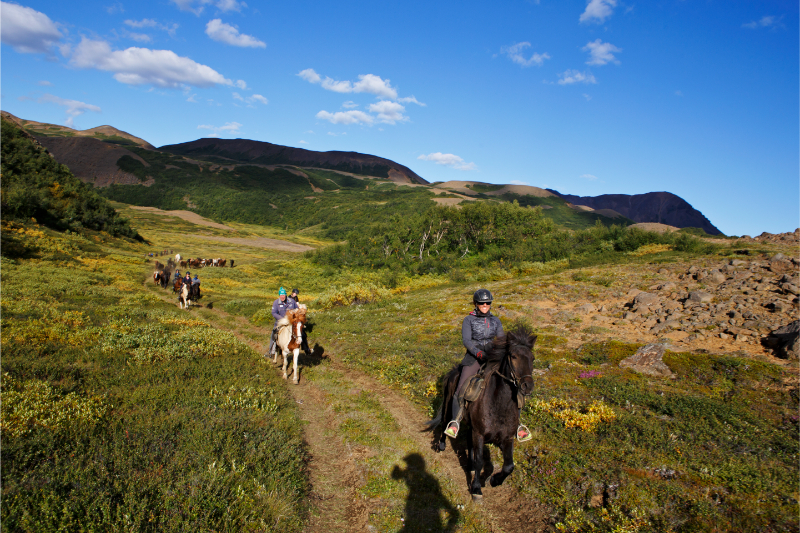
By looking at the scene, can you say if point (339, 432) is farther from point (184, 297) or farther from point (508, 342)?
point (184, 297)

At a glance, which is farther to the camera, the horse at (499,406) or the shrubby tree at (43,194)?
the shrubby tree at (43,194)

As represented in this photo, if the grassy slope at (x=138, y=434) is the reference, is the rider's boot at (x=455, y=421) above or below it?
above

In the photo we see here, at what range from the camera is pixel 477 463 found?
6.43m

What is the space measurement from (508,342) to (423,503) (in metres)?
3.03

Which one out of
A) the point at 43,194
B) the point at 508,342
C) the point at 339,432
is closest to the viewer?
the point at 508,342

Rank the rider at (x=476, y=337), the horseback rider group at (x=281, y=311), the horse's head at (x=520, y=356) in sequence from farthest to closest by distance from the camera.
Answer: the horseback rider group at (x=281, y=311)
the rider at (x=476, y=337)
the horse's head at (x=520, y=356)

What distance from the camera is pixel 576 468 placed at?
669 cm

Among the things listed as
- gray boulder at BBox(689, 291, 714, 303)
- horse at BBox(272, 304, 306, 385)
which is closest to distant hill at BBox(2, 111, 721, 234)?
gray boulder at BBox(689, 291, 714, 303)

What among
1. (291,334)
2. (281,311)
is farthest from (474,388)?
(281,311)

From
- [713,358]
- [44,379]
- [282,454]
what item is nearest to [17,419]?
[44,379]

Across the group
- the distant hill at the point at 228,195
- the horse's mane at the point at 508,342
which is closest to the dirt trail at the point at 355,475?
the horse's mane at the point at 508,342

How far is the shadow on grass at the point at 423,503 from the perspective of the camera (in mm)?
5750

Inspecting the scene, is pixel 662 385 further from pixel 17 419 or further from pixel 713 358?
pixel 17 419

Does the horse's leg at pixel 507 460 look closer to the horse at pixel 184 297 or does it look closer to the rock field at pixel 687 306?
the rock field at pixel 687 306
